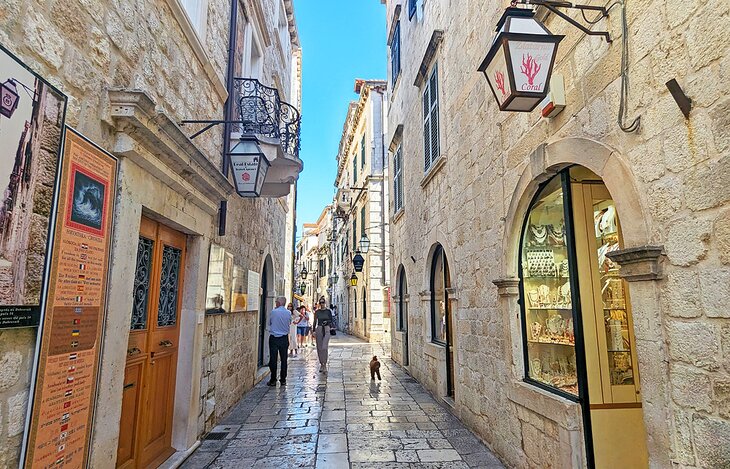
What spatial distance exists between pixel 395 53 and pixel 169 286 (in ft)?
30.5

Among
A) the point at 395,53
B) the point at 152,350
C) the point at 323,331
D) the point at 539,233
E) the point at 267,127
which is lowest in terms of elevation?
the point at 323,331

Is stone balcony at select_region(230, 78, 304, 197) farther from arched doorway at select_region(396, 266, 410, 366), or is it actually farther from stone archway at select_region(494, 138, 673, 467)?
arched doorway at select_region(396, 266, 410, 366)

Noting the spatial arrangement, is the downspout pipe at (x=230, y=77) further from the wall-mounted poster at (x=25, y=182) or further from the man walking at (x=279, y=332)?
the man walking at (x=279, y=332)

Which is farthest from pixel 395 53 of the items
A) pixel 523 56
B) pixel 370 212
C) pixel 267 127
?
pixel 523 56

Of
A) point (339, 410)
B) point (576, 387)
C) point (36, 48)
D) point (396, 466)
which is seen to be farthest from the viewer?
point (339, 410)

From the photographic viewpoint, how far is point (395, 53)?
11336 millimetres

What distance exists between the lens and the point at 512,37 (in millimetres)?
2793

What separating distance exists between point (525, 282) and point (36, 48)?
4014 mm

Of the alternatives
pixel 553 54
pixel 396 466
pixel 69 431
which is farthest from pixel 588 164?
pixel 69 431

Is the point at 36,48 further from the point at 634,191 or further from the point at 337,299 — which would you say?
the point at 337,299

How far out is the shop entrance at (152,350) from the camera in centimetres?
347

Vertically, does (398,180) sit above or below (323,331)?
above

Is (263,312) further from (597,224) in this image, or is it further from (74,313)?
(597,224)

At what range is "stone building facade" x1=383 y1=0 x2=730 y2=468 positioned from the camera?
1996 millimetres
